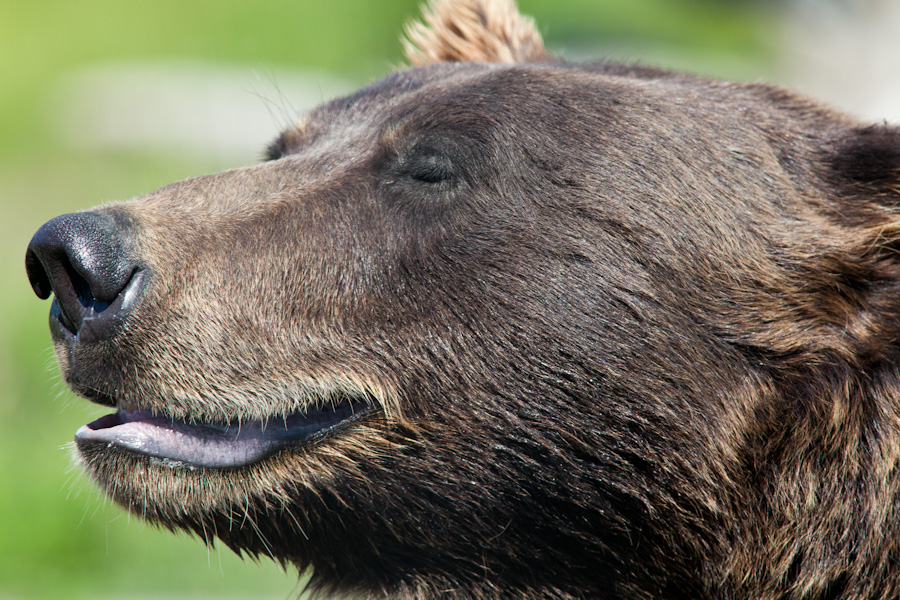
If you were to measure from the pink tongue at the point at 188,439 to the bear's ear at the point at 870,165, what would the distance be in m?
1.88

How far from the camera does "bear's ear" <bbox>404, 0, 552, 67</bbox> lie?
442cm

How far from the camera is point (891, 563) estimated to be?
9.60ft

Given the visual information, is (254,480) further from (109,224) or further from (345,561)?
(109,224)

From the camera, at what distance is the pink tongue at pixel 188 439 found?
115 inches

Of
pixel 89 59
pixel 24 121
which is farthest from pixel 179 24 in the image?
pixel 24 121

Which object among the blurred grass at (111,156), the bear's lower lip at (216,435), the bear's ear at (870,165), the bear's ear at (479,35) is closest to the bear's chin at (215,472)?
the bear's lower lip at (216,435)

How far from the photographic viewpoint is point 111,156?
13812mm

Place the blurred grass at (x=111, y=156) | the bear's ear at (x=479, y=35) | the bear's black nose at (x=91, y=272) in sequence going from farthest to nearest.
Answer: the blurred grass at (x=111, y=156), the bear's ear at (x=479, y=35), the bear's black nose at (x=91, y=272)

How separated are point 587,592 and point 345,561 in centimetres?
71

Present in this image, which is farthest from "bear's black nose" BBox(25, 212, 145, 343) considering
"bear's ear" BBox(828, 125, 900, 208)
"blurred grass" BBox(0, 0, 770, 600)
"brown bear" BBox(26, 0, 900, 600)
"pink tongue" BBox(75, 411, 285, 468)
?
"bear's ear" BBox(828, 125, 900, 208)

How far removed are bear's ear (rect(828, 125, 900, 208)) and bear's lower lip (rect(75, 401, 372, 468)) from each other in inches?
64.3

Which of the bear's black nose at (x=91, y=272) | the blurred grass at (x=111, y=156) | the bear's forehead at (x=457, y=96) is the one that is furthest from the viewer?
the blurred grass at (x=111, y=156)

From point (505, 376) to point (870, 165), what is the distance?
132cm

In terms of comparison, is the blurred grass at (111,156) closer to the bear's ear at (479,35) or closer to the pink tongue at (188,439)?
the pink tongue at (188,439)
